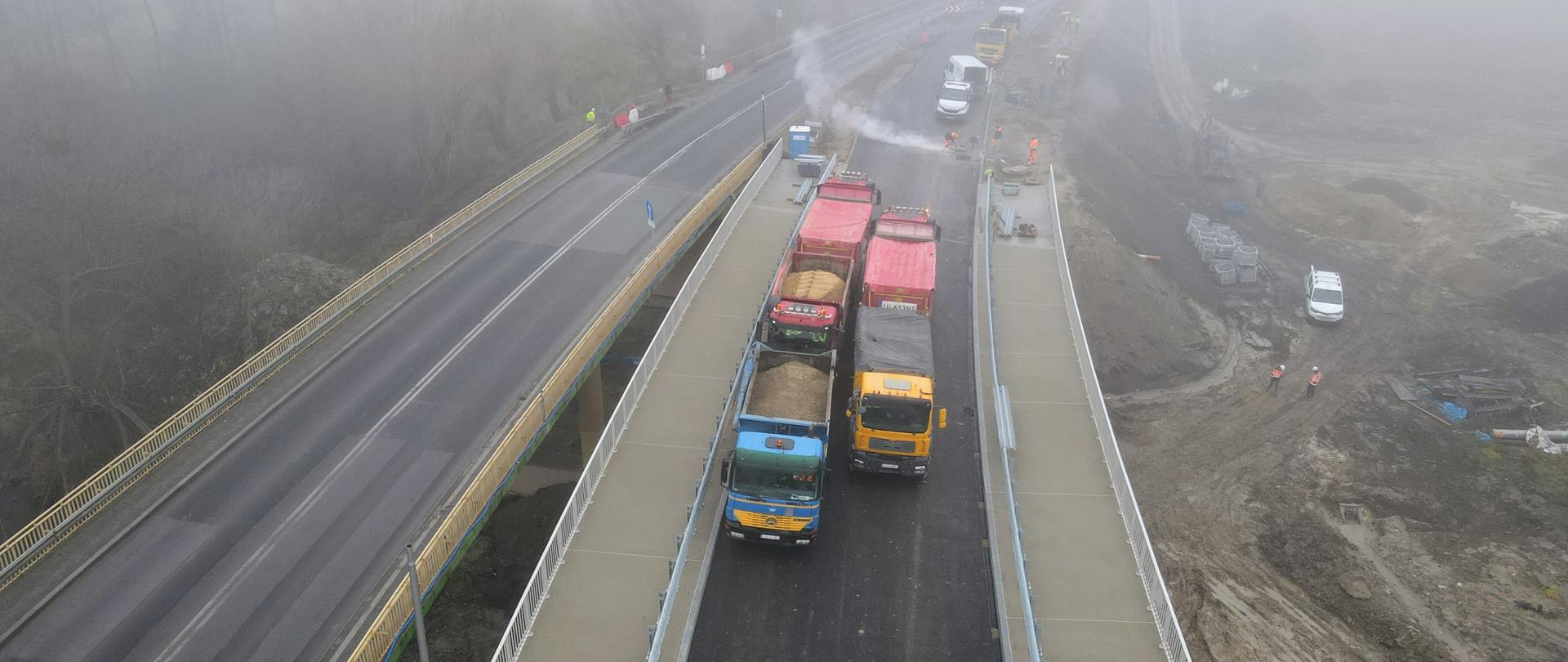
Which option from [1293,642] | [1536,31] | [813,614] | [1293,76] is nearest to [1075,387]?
[1293,642]

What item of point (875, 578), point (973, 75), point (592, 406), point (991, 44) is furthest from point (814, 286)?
point (991, 44)

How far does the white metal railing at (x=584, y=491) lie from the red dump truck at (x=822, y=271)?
3.30 metres

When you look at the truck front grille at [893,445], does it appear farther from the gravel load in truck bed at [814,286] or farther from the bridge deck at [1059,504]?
the gravel load in truck bed at [814,286]

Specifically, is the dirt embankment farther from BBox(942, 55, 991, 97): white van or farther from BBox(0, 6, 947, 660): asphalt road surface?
BBox(0, 6, 947, 660): asphalt road surface

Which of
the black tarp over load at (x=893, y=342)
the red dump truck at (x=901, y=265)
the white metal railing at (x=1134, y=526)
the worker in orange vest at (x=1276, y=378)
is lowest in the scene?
the worker in orange vest at (x=1276, y=378)

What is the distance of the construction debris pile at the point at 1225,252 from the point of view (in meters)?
42.6

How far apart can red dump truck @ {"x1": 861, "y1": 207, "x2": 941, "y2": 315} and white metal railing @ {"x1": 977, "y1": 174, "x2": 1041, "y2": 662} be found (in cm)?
226

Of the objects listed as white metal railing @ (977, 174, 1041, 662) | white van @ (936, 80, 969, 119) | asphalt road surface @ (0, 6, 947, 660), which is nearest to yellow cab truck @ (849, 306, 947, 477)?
asphalt road surface @ (0, 6, 947, 660)

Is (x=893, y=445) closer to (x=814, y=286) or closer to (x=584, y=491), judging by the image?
(x=584, y=491)

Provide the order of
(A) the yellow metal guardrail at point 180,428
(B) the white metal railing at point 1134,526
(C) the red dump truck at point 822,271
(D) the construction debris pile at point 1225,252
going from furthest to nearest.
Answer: (D) the construction debris pile at point 1225,252
(C) the red dump truck at point 822,271
(A) the yellow metal guardrail at point 180,428
(B) the white metal railing at point 1134,526

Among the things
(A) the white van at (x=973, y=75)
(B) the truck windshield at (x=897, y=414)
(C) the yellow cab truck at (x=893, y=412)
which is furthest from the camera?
(A) the white van at (x=973, y=75)

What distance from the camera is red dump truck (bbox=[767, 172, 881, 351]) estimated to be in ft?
77.2

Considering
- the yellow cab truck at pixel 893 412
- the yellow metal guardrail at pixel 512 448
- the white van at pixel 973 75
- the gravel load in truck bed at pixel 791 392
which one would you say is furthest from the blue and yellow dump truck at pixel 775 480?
the white van at pixel 973 75

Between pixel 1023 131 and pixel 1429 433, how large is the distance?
2848 centimetres
